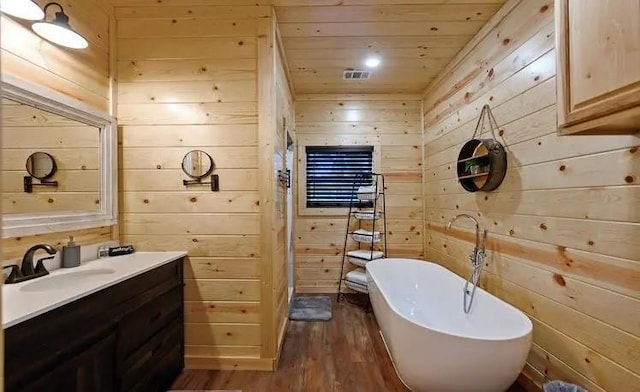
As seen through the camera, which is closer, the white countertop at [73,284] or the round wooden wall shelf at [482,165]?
the white countertop at [73,284]

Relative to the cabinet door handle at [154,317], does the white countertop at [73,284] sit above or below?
above

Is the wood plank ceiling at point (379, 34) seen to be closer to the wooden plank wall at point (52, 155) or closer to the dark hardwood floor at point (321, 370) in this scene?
the wooden plank wall at point (52, 155)

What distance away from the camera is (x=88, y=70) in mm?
2322

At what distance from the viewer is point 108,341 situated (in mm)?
1687

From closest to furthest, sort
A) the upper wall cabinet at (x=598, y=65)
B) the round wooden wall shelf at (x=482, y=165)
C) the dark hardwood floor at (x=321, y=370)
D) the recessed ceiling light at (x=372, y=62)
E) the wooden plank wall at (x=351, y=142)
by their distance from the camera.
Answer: the upper wall cabinet at (x=598, y=65) → the dark hardwood floor at (x=321, y=370) → the round wooden wall shelf at (x=482, y=165) → the recessed ceiling light at (x=372, y=62) → the wooden plank wall at (x=351, y=142)

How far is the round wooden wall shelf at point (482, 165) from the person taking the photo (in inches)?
96.5

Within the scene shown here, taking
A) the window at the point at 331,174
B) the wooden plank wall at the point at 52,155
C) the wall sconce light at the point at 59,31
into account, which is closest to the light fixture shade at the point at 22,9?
the wall sconce light at the point at 59,31

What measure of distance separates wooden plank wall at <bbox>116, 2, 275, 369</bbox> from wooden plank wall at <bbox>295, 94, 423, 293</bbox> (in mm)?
1835

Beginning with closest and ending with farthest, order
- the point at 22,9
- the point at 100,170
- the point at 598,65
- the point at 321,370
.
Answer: the point at 598,65 < the point at 22,9 < the point at 100,170 < the point at 321,370

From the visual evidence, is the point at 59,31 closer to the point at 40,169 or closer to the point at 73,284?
the point at 40,169

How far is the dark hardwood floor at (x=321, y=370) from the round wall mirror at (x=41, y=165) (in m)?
1.57

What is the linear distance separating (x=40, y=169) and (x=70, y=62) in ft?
2.40

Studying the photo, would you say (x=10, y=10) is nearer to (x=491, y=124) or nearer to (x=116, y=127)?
(x=116, y=127)

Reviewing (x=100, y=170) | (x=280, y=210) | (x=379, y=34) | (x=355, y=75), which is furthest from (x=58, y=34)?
(x=355, y=75)
